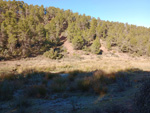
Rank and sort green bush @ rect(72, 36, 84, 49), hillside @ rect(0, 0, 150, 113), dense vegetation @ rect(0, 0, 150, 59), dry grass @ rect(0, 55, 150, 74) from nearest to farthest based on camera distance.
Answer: hillside @ rect(0, 0, 150, 113) < dry grass @ rect(0, 55, 150, 74) < dense vegetation @ rect(0, 0, 150, 59) < green bush @ rect(72, 36, 84, 49)

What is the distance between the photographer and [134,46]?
42.0 m

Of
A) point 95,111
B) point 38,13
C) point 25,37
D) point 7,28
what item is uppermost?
point 38,13

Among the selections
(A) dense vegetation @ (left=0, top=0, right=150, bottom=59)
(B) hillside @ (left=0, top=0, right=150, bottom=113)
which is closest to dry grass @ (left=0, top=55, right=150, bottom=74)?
(B) hillside @ (left=0, top=0, right=150, bottom=113)

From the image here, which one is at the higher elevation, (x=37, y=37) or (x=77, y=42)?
(x=37, y=37)

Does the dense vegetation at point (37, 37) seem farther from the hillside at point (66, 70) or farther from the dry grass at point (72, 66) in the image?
the dry grass at point (72, 66)

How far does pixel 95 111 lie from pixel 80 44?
39.4 m

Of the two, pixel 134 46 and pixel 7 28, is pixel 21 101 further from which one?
pixel 134 46

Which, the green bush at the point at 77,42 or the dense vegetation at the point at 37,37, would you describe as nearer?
the dense vegetation at the point at 37,37

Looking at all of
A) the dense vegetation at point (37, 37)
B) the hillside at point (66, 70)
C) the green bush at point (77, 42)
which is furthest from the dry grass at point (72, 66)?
the green bush at point (77, 42)

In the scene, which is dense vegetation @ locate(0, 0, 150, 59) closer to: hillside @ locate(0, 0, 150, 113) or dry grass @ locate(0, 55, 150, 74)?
hillside @ locate(0, 0, 150, 113)

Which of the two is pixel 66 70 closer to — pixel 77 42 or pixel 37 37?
pixel 37 37

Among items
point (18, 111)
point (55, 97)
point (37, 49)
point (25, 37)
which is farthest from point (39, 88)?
point (37, 49)

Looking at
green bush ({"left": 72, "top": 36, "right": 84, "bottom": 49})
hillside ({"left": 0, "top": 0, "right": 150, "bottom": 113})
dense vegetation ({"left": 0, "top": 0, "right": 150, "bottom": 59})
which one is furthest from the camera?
green bush ({"left": 72, "top": 36, "right": 84, "bottom": 49})

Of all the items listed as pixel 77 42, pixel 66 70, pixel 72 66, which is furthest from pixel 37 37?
pixel 66 70
